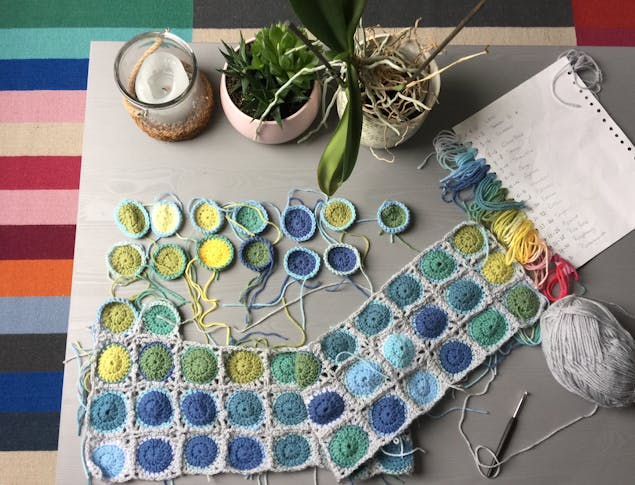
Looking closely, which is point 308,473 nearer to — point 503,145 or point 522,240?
point 522,240

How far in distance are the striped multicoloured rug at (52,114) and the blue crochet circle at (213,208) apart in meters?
0.62

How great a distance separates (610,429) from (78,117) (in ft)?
4.24

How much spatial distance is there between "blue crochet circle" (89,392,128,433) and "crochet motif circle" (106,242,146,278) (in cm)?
17

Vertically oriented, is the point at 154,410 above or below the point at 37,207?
below

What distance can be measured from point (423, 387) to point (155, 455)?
39 cm

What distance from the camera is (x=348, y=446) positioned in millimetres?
845

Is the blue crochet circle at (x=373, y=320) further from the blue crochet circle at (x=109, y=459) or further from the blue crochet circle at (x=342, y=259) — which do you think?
the blue crochet circle at (x=109, y=459)

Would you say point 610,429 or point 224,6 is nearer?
point 610,429

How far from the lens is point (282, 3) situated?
4.88 ft

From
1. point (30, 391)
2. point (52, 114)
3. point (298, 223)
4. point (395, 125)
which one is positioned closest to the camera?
point (395, 125)

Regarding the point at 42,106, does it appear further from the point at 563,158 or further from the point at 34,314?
the point at 563,158

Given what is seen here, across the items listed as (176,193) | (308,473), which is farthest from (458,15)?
(308,473)

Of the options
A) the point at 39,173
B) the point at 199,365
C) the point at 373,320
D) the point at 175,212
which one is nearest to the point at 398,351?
the point at 373,320

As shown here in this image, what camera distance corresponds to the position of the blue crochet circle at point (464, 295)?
0.89m
